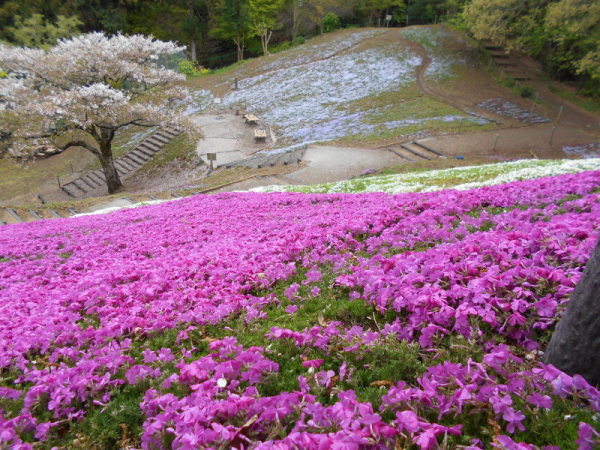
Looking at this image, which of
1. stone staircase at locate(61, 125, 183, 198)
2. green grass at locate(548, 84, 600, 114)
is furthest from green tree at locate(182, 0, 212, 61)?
green grass at locate(548, 84, 600, 114)

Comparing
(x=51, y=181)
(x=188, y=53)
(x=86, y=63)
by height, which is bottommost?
(x=51, y=181)

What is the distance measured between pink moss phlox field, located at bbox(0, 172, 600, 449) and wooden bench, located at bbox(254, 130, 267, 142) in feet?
93.9

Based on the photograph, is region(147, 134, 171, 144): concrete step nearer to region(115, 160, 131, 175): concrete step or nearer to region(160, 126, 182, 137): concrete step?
region(160, 126, 182, 137): concrete step

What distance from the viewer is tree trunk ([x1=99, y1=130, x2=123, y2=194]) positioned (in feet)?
88.7

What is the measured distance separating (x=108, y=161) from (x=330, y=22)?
5004 cm

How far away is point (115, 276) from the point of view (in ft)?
21.5

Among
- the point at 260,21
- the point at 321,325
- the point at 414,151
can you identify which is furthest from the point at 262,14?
the point at 321,325

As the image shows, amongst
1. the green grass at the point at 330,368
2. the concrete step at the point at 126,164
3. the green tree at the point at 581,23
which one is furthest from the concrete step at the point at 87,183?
the green tree at the point at 581,23

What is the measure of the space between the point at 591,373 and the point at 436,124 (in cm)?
3335

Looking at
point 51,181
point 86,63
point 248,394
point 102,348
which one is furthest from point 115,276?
point 51,181

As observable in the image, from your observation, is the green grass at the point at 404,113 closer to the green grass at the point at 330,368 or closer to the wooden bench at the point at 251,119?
the wooden bench at the point at 251,119

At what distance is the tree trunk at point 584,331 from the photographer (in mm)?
2527

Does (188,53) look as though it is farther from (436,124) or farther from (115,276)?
(115,276)

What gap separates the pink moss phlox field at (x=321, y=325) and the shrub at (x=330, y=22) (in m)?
63.4
